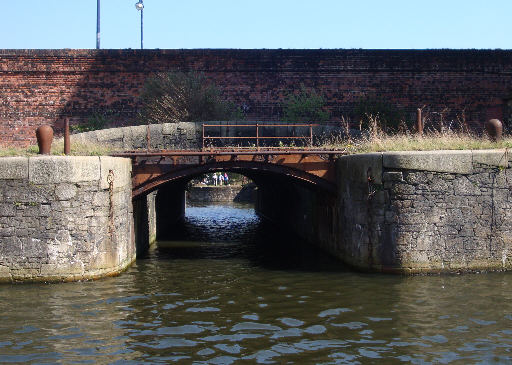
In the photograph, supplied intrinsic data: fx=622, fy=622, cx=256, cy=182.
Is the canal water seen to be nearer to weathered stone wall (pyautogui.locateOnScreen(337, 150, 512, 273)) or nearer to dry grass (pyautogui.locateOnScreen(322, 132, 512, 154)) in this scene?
weathered stone wall (pyautogui.locateOnScreen(337, 150, 512, 273))

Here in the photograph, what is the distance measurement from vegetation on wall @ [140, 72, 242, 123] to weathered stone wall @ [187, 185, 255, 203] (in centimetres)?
1953

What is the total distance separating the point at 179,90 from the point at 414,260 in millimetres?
12022

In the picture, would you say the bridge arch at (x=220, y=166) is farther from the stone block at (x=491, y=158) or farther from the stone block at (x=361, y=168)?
the stone block at (x=491, y=158)

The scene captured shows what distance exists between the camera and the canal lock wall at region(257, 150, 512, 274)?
12.6 m

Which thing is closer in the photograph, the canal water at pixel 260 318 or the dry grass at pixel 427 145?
the canal water at pixel 260 318

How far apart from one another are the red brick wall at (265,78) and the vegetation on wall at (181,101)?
1.82 feet

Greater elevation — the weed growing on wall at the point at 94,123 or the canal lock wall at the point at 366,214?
the weed growing on wall at the point at 94,123

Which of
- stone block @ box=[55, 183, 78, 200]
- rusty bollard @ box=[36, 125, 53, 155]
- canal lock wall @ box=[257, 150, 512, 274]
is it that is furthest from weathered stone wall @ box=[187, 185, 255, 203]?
stone block @ box=[55, 183, 78, 200]

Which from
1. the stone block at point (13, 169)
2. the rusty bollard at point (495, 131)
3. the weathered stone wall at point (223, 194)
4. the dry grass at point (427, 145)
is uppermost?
the rusty bollard at point (495, 131)

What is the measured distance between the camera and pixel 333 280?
1249 cm

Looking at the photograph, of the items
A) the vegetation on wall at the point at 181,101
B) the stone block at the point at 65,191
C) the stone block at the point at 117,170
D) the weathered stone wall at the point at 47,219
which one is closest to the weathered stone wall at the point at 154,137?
the stone block at the point at 117,170

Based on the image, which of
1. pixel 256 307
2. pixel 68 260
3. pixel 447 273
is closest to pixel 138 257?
pixel 68 260

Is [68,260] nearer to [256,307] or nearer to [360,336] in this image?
[256,307]

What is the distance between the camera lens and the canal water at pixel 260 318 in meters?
8.02
